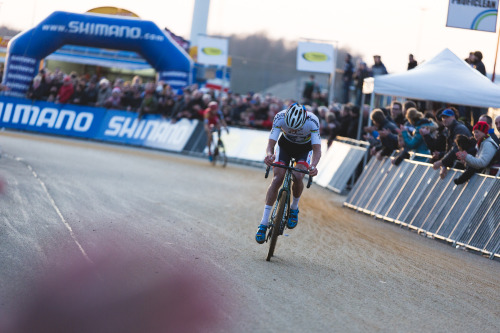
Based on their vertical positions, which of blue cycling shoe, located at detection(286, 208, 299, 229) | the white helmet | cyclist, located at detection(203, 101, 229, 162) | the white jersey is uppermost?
the white helmet

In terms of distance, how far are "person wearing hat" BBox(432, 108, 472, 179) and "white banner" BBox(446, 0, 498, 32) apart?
17.1 ft

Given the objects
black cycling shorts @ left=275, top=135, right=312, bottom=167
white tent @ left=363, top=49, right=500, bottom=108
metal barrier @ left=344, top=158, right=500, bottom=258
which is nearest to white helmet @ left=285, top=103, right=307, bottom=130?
black cycling shorts @ left=275, top=135, right=312, bottom=167

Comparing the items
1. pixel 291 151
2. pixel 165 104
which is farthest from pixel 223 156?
pixel 291 151

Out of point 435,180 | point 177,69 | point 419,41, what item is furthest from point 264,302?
point 419,41

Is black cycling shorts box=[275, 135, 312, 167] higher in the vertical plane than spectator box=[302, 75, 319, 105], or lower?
higher

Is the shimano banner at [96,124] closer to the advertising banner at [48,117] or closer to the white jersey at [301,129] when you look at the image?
the advertising banner at [48,117]

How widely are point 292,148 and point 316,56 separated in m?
18.9

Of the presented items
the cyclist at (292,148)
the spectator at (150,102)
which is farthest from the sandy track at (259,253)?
the spectator at (150,102)

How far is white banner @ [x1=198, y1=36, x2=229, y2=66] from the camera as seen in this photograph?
106 feet

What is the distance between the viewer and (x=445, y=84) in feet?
59.0

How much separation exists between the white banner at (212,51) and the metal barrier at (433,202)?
14819 millimetres

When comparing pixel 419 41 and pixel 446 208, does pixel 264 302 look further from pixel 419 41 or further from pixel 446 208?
pixel 419 41

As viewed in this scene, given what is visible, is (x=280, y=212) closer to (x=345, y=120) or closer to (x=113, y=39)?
(x=345, y=120)

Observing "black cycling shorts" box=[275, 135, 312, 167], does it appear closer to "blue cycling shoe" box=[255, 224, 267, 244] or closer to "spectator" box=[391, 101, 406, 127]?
"blue cycling shoe" box=[255, 224, 267, 244]
